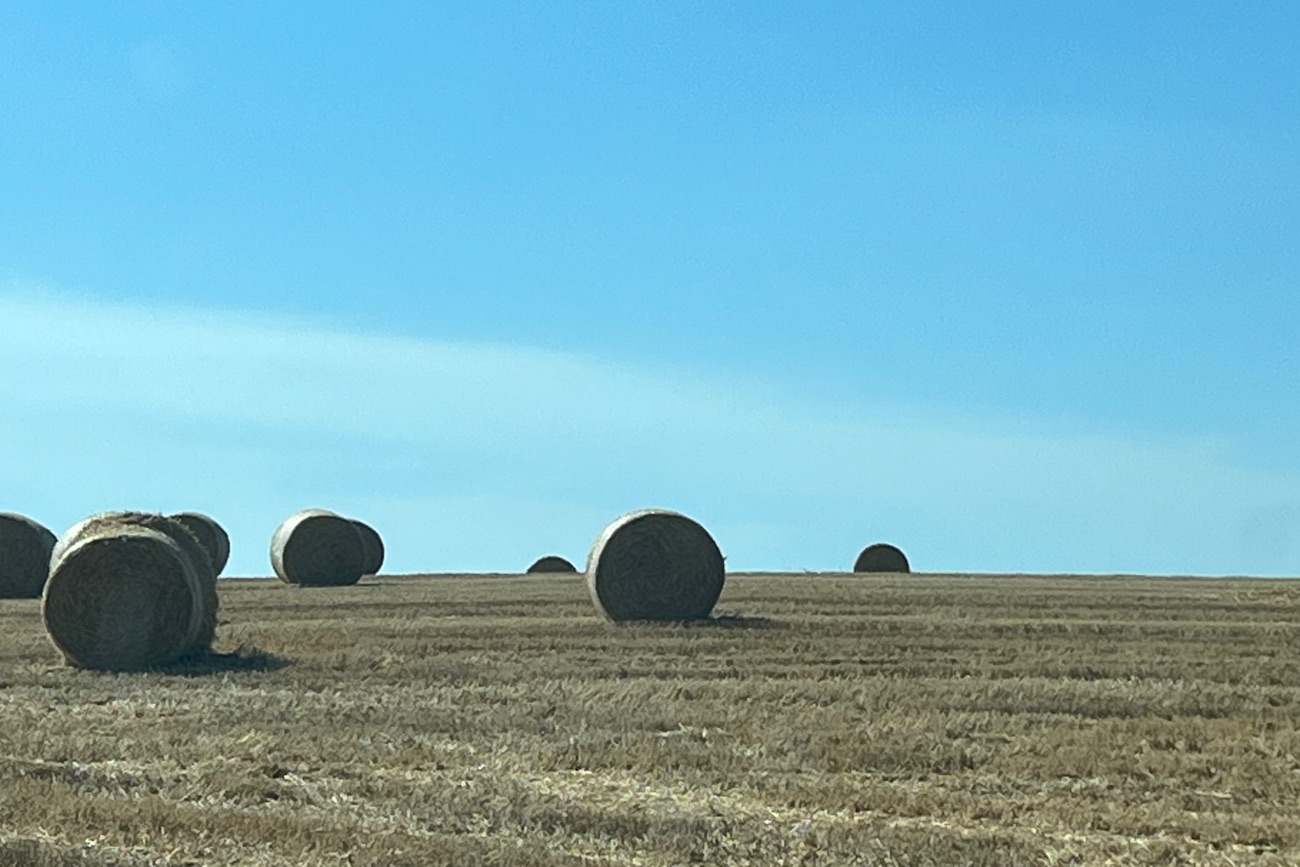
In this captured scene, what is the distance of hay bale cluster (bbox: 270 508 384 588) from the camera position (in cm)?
3462

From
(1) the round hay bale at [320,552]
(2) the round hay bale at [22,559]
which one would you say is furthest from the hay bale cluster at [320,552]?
(2) the round hay bale at [22,559]

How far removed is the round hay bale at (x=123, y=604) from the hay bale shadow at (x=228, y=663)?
1.01 feet

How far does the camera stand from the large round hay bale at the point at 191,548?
65.5 ft

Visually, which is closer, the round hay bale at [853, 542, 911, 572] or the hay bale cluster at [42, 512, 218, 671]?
the hay bale cluster at [42, 512, 218, 671]

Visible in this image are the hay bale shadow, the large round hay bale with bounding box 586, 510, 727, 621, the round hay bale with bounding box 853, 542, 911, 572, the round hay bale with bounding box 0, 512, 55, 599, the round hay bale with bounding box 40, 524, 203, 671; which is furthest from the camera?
the round hay bale with bounding box 853, 542, 911, 572

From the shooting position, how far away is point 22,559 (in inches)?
1262

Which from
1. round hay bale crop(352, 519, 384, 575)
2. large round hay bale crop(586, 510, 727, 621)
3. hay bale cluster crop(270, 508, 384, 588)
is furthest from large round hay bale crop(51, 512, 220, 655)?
round hay bale crop(352, 519, 384, 575)

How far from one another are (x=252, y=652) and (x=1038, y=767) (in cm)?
1053

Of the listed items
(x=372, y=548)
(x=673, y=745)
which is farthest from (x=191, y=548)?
(x=372, y=548)

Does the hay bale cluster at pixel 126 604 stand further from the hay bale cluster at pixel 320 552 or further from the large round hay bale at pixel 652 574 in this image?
the hay bale cluster at pixel 320 552

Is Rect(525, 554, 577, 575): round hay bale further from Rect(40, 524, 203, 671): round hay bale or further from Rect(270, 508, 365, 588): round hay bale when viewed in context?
Rect(40, 524, 203, 671): round hay bale

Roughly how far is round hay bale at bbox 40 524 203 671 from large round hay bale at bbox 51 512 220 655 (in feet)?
0.57

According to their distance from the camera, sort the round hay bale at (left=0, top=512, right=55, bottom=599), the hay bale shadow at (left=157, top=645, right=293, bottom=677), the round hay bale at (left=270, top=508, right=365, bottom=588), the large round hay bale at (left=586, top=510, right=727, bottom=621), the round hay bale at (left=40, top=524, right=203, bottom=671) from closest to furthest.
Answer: the hay bale shadow at (left=157, top=645, right=293, bottom=677) → the round hay bale at (left=40, top=524, right=203, bottom=671) → the large round hay bale at (left=586, top=510, right=727, bottom=621) → the round hay bale at (left=0, top=512, right=55, bottom=599) → the round hay bale at (left=270, top=508, right=365, bottom=588)

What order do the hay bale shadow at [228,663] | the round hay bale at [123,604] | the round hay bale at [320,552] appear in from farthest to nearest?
the round hay bale at [320,552]
the round hay bale at [123,604]
the hay bale shadow at [228,663]
